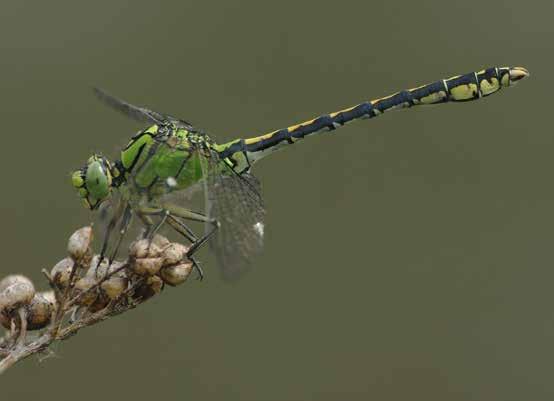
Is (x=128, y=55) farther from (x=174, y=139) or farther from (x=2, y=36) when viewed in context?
(x=174, y=139)

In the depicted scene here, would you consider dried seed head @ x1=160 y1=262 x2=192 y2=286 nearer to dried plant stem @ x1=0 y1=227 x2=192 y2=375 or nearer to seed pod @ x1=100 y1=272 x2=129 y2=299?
dried plant stem @ x1=0 y1=227 x2=192 y2=375

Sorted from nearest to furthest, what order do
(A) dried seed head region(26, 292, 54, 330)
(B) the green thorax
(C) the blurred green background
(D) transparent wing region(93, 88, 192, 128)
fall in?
(A) dried seed head region(26, 292, 54, 330), (B) the green thorax, (D) transparent wing region(93, 88, 192, 128), (C) the blurred green background

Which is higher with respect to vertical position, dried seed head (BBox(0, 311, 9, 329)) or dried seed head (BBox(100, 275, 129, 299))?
dried seed head (BBox(0, 311, 9, 329))

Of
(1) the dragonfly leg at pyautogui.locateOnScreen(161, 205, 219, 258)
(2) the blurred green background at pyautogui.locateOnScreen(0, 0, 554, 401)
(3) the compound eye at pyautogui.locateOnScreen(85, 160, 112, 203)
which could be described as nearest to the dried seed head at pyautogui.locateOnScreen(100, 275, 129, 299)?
(1) the dragonfly leg at pyautogui.locateOnScreen(161, 205, 219, 258)

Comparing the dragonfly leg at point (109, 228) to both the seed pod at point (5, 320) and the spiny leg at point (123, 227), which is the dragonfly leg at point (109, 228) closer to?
the spiny leg at point (123, 227)

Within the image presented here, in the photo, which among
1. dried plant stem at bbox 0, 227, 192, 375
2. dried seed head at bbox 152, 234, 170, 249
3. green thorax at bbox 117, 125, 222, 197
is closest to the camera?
dried plant stem at bbox 0, 227, 192, 375

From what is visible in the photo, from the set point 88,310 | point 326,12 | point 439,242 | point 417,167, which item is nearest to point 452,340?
point 439,242

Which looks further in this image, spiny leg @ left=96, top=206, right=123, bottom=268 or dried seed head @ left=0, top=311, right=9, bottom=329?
spiny leg @ left=96, top=206, right=123, bottom=268
